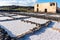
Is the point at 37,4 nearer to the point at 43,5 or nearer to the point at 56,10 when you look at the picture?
the point at 43,5

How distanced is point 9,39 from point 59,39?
1998 mm

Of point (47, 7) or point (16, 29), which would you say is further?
point (47, 7)

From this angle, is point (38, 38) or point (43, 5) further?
point (43, 5)

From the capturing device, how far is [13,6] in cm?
2911

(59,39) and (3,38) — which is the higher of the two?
(3,38)

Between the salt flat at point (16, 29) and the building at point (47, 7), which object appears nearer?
the salt flat at point (16, 29)

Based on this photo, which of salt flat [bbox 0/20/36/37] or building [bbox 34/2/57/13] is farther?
building [bbox 34/2/57/13]

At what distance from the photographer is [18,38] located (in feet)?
14.1

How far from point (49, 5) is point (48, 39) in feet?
56.7

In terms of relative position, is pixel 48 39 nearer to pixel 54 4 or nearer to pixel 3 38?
pixel 3 38

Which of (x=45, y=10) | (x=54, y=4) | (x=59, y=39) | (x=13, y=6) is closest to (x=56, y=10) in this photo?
(x=54, y=4)

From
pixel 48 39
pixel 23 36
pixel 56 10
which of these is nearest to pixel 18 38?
pixel 23 36

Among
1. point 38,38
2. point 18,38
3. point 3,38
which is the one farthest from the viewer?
point 38,38

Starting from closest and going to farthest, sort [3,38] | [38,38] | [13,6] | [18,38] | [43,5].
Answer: [3,38]
[18,38]
[38,38]
[43,5]
[13,6]
